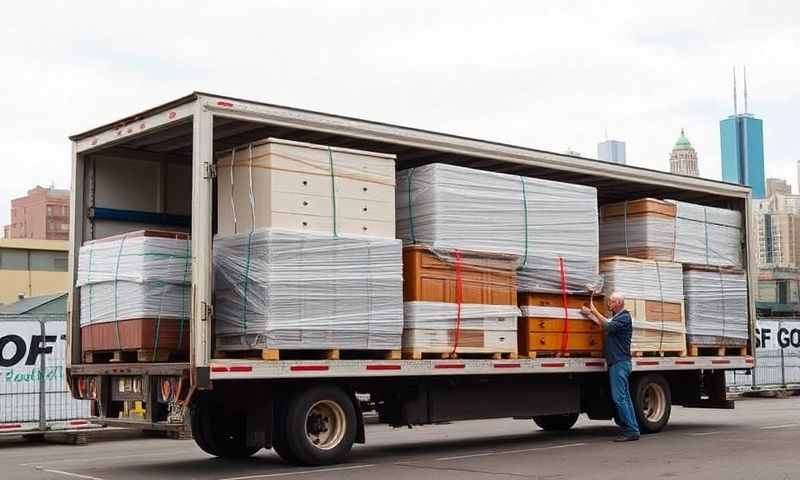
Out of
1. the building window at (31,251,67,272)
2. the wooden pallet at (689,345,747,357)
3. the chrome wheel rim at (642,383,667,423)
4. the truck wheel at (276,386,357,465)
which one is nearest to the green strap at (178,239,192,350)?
the truck wheel at (276,386,357,465)

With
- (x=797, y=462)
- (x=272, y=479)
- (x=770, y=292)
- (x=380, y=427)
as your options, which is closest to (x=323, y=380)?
(x=272, y=479)

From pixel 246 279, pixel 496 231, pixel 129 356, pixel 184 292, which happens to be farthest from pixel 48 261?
pixel 246 279

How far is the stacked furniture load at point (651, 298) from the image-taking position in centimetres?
1309

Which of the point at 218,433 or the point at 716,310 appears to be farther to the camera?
the point at 716,310

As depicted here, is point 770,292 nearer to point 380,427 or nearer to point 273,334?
point 380,427

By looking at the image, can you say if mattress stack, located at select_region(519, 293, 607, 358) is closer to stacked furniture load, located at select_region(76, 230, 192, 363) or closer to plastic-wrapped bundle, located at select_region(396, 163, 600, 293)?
plastic-wrapped bundle, located at select_region(396, 163, 600, 293)

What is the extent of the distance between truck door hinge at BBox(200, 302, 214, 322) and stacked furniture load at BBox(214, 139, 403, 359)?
43 centimetres

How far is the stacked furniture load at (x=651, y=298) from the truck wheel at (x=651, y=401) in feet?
1.29

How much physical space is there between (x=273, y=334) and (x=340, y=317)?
0.77 meters

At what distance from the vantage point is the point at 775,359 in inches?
941

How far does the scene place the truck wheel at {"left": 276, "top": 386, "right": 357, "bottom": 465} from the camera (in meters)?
9.85

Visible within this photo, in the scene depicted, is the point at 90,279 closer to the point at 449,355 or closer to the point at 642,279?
the point at 449,355

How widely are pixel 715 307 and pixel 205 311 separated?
7792 millimetres

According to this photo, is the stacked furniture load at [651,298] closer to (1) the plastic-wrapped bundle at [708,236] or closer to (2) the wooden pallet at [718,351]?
(1) the plastic-wrapped bundle at [708,236]
